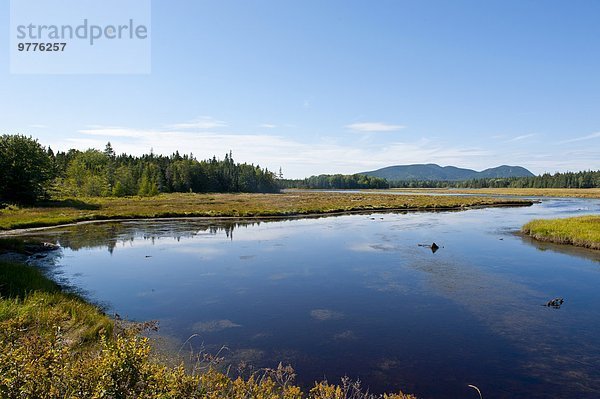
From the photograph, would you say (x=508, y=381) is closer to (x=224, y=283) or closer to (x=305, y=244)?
(x=224, y=283)

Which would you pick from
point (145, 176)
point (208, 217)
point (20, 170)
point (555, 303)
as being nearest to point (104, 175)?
point (145, 176)

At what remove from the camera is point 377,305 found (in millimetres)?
16781

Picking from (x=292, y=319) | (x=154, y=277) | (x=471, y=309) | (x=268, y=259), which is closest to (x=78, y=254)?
(x=154, y=277)

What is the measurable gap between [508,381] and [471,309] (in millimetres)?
6197

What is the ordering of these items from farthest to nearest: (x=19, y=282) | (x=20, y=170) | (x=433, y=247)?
1. (x=20, y=170)
2. (x=433, y=247)
3. (x=19, y=282)

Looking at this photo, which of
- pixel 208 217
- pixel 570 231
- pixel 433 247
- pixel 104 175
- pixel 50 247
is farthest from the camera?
pixel 104 175

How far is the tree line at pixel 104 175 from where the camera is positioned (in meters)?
55.3

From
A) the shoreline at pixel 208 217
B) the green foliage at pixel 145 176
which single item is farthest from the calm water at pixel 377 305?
the green foliage at pixel 145 176

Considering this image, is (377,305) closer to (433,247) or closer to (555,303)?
(555,303)

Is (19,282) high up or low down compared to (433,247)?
up

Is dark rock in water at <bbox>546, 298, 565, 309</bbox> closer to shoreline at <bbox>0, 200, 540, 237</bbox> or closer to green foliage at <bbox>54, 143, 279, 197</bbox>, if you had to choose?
shoreline at <bbox>0, 200, 540, 237</bbox>

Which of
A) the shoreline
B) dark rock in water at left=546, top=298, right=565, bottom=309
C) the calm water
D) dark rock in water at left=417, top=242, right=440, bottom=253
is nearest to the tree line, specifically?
the shoreline

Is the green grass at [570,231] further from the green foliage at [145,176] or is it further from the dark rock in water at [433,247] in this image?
the green foliage at [145,176]

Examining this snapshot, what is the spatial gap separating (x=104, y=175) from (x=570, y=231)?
10977 centimetres
